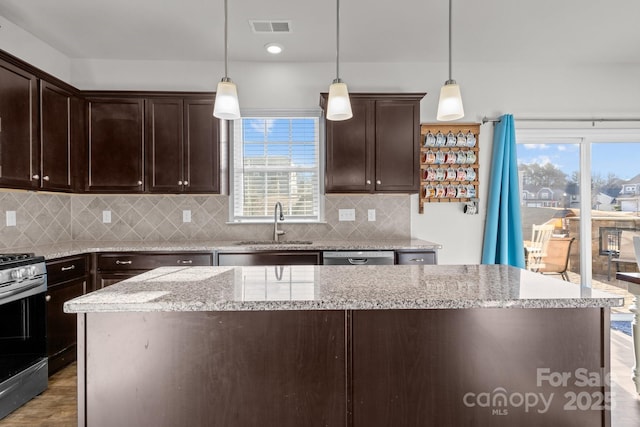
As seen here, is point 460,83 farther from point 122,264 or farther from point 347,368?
point 122,264

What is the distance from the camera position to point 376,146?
3.44 m

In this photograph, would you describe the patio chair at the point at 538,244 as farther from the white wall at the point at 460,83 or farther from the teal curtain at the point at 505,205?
the white wall at the point at 460,83

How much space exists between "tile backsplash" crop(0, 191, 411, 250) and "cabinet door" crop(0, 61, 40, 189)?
0.88 meters

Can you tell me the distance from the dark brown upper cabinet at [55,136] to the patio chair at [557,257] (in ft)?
15.3

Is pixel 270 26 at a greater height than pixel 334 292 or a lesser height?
greater

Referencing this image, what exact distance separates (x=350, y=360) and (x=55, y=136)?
3077mm

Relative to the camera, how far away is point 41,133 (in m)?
2.91

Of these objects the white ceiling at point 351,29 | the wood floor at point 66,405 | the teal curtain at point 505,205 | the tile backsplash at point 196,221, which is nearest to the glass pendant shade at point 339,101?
the white ceiling at point 351,29

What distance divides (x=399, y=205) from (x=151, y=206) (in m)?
2.49

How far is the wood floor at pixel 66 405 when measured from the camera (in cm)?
214

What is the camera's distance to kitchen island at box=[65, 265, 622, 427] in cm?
134

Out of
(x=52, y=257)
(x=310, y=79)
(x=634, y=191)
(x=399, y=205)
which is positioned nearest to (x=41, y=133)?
(x=52, y=257)

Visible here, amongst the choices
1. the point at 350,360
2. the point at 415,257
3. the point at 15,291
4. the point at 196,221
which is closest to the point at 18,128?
the point at 15,291

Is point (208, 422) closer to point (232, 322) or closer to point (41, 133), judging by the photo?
point (232, 322)
